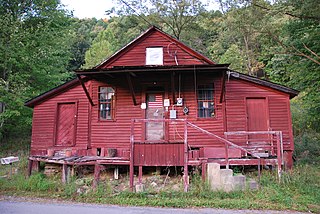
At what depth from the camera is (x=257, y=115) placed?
10.3 metres

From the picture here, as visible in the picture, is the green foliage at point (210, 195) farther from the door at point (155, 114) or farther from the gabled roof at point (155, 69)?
the gabled roof at point (155, 69)

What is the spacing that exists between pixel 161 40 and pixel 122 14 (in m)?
15.2

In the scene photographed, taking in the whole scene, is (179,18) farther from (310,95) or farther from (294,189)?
(294,189)

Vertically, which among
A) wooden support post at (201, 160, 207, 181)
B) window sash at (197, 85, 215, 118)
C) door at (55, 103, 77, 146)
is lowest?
wooden support post at (201, 160, 207, 181)

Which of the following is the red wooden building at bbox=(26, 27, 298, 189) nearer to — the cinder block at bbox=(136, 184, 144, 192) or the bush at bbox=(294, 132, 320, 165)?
the bush at bbox=(294, 132, 320, 165)

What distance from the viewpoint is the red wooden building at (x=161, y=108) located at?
1005cm

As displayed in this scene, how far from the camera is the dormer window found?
11180 mm

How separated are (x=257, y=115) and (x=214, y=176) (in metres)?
4.52

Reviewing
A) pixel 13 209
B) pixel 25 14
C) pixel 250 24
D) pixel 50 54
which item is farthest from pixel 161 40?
pixel 250 24

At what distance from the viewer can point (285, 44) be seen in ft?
36.1

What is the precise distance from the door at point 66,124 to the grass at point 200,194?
10.2 feet

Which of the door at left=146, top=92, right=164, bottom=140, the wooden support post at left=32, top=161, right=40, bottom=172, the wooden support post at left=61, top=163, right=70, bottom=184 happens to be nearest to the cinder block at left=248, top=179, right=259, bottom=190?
the door at left=146, top=92, right=164, bottom=140

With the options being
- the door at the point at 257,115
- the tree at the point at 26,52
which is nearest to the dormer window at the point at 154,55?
the door at the point at 257,115

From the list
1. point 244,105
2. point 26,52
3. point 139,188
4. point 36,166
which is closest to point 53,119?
point 36,166
